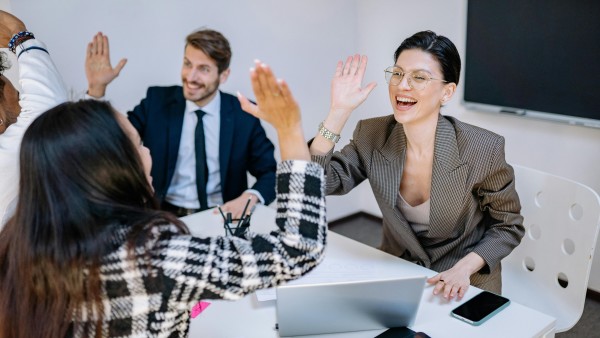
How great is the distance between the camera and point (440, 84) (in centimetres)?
171

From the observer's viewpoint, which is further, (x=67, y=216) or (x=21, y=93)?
(x=21, y=93)

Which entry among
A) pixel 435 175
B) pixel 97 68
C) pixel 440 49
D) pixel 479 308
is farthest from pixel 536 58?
pixel 97 68

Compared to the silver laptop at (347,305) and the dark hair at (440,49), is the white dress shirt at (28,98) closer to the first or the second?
the silver laptop at (347,305)

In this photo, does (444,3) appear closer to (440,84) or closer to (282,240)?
(440,84)

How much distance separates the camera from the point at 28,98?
1636 mm

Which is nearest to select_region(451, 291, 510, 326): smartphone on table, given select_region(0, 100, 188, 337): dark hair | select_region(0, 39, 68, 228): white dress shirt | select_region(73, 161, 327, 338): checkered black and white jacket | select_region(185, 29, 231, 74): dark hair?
select_region(73, 161, 327, 338): checkered black and white jacket

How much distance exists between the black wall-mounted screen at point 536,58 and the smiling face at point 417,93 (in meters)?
1.21

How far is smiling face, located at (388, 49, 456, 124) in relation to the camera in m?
1.69

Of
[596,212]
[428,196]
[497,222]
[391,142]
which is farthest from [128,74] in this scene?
[596,212]

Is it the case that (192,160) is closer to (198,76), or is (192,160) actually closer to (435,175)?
(198,76)

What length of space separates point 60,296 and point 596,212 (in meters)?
1.46

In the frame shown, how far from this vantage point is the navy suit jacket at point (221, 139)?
2482mm

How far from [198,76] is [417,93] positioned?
3.87 ft

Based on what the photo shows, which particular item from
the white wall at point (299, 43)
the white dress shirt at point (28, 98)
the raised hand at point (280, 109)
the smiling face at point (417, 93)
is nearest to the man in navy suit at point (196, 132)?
the white wall at point (299, 43)
